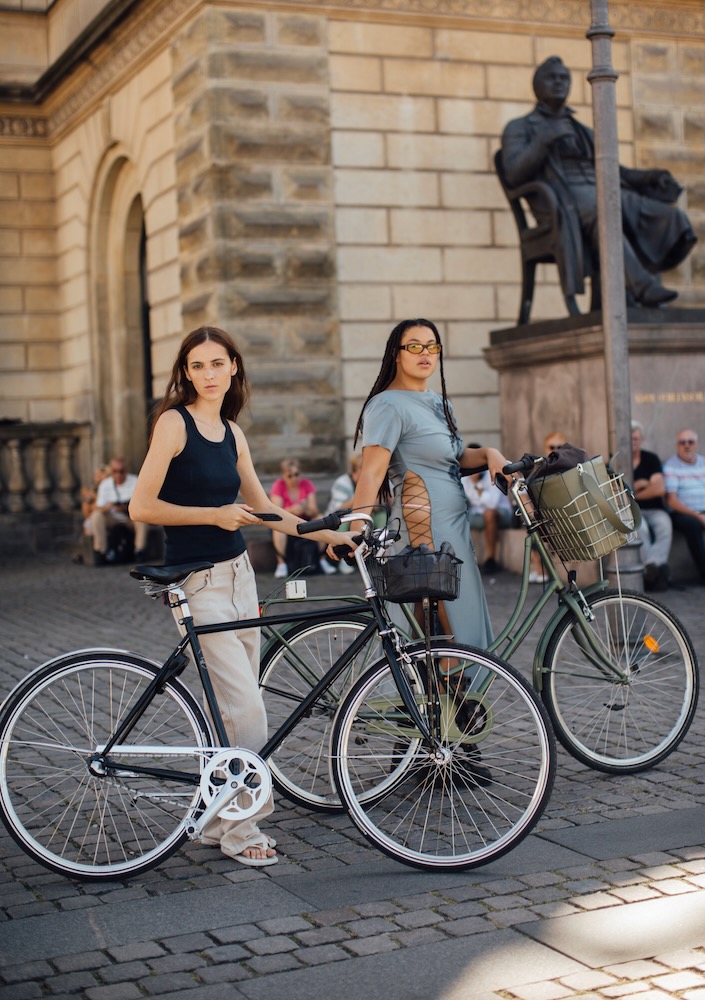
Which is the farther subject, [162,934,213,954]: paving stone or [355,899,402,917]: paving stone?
[355,899,402,917]: paving stone

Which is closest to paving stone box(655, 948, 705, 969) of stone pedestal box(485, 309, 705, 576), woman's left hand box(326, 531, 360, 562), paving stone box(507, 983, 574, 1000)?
paving stone box(507, 983, 574, 1000)

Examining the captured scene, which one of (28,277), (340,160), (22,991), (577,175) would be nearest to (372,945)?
(22,991)

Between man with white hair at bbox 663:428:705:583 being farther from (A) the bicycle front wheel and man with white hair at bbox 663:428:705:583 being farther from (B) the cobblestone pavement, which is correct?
(A) the bicycle front wheel

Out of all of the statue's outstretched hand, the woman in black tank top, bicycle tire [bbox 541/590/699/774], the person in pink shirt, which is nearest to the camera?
the woman in black tank top

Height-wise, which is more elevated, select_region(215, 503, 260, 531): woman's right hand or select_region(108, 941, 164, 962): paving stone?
select_region(215, 503, 260, 531): woman's right hand

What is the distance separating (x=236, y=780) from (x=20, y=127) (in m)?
19.3

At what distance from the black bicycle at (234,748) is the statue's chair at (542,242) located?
8.74 meters

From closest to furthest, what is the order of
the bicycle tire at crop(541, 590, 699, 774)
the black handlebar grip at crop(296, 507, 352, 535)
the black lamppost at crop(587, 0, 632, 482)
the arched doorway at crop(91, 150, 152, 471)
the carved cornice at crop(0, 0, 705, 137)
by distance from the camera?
the black handlebar grip at crop(296, 507, 352, 535), the bicycle tire at crop(541, 590, 699, 774), the black lamppost at crop(587, 0, 632, 482), the carved cornice at crop(0, 0, 705, 137), the arched doorway at crop(91, 150, 152, 471)

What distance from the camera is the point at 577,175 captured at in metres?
14.3

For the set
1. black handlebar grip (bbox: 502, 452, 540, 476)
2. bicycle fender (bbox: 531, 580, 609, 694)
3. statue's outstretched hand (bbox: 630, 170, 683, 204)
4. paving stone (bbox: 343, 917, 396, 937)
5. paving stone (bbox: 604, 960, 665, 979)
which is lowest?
paving stone (bbox: 604, 960, 665, 979)

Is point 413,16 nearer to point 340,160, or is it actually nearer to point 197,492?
point 340,160

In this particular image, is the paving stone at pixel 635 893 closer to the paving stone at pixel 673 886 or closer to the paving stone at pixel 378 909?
the paving stone at pixel 673 886

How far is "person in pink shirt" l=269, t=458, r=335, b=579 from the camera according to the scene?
15.3 meters

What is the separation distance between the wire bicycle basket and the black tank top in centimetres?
135
